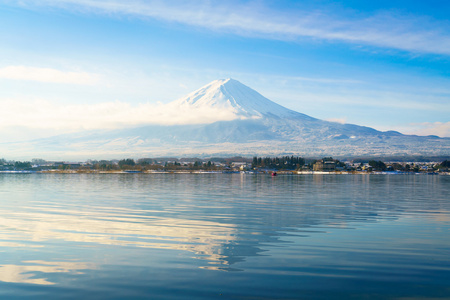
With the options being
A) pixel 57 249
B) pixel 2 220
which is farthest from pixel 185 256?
pixel 2 220

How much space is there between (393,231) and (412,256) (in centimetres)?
502

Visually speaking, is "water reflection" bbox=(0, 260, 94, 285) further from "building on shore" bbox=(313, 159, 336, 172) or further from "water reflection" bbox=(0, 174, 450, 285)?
"building on shore" bbox=(313, 159, 336, 172)

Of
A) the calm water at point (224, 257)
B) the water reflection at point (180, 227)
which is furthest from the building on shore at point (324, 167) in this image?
the calm water at point (224, 257)

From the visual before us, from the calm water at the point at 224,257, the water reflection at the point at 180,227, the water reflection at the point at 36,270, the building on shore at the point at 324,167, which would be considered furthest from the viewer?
the building on shore at the point at 324,167

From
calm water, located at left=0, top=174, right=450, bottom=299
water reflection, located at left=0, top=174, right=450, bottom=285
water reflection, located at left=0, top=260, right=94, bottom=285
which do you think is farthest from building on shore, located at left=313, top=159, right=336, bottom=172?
water reflection, located at left=0, top=260, right=94, bottom=285

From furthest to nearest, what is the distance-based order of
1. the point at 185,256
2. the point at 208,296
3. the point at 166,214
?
the point at 166,214 < the point at 185,256 < the point at 208,296

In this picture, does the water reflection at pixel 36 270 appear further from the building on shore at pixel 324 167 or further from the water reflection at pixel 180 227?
the building on shore at pixel 324 167

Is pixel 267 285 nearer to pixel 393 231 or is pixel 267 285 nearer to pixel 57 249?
pixel 57 249

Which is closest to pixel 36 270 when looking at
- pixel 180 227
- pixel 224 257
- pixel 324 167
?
pixel 224 257

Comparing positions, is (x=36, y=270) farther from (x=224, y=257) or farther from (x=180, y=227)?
(x=180, y=227)

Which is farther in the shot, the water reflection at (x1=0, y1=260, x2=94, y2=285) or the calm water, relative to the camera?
the water reflection at (x1=0, y1=260, x2=94, y2=285)

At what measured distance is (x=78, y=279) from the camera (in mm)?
10539

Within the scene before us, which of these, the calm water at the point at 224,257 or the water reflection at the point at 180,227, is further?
the water reflection at the point at 180,227

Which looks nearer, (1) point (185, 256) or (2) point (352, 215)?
(1) point (185, 256)
